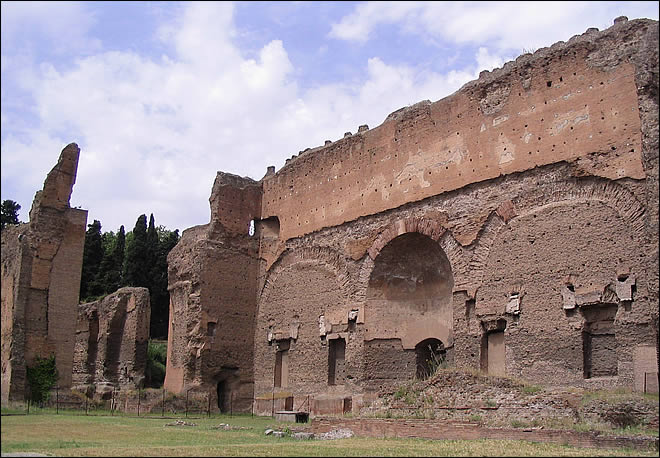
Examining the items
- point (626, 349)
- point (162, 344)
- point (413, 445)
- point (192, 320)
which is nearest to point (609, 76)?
point (626, 349)

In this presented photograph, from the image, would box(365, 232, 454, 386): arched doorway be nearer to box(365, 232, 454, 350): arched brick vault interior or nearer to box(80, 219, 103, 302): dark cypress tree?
box(365, 232, 454, 350): arched brick vault interior

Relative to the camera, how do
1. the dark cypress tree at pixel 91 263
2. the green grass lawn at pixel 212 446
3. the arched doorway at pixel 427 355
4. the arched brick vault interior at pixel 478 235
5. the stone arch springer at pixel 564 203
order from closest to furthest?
the green grass lawn at pixel 212 446 < the stone arch springer at pixel 564 203 < the arched brick vault interior at pixel 478 235 < the arched doorway at pixel 427 355 < the dark cypress tree at pixel 91 263

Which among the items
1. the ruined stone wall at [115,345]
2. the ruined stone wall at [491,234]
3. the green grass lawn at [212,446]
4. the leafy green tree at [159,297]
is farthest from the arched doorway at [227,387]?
the leafy green tree at [159,297]

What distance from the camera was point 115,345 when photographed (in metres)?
26.4

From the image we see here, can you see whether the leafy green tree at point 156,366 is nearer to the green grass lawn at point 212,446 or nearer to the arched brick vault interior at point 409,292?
the arched brick vault interior at point 409,292

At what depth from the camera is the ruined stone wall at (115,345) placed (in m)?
25.4

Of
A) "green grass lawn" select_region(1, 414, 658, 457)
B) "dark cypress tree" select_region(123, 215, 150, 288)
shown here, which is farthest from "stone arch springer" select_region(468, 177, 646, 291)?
"dark cypress tree" select_region(123, 215, 150, 288)

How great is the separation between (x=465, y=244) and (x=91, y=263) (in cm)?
2718

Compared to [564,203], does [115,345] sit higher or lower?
lower

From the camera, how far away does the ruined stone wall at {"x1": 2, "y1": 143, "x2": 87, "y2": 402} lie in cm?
1933

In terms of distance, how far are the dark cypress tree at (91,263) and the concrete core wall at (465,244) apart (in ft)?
52.6

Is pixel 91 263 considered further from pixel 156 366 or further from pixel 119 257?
pixel 156 366

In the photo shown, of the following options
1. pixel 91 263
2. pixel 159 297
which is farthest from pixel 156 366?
pixel 91 263

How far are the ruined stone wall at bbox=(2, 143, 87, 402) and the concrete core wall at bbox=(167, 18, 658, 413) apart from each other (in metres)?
3.51
